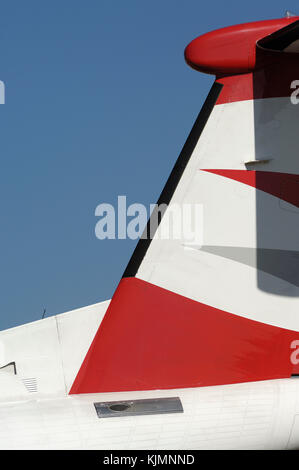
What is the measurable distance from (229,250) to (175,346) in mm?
664

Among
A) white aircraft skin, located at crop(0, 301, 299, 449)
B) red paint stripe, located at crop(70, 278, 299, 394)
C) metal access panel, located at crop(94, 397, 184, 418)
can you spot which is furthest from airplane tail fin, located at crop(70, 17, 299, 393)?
metal access panel, located at crop(94, 397, 184, 418)

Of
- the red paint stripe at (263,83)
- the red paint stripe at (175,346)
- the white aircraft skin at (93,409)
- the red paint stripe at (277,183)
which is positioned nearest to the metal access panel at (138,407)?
the white aircraft skin at (93,409)

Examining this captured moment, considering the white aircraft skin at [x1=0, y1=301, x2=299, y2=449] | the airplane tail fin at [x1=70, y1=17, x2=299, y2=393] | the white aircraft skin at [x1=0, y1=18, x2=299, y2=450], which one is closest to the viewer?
the white aircraft skin at [x1=0, y1=301, x2=299, y2=449]

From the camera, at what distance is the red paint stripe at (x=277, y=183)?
12.7ft

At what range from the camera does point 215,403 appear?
3.50 meters

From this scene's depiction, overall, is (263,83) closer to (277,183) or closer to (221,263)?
(277,183)

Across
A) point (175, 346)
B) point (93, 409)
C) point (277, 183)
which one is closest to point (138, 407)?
point (93, 409)

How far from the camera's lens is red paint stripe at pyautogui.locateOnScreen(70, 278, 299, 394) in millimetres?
3762

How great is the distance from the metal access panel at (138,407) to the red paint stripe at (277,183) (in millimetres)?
1351

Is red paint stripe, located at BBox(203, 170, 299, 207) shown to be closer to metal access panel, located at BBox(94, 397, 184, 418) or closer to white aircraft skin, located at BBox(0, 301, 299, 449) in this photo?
white aircraft skin, located at BBox(0, 301, 299, 449)
